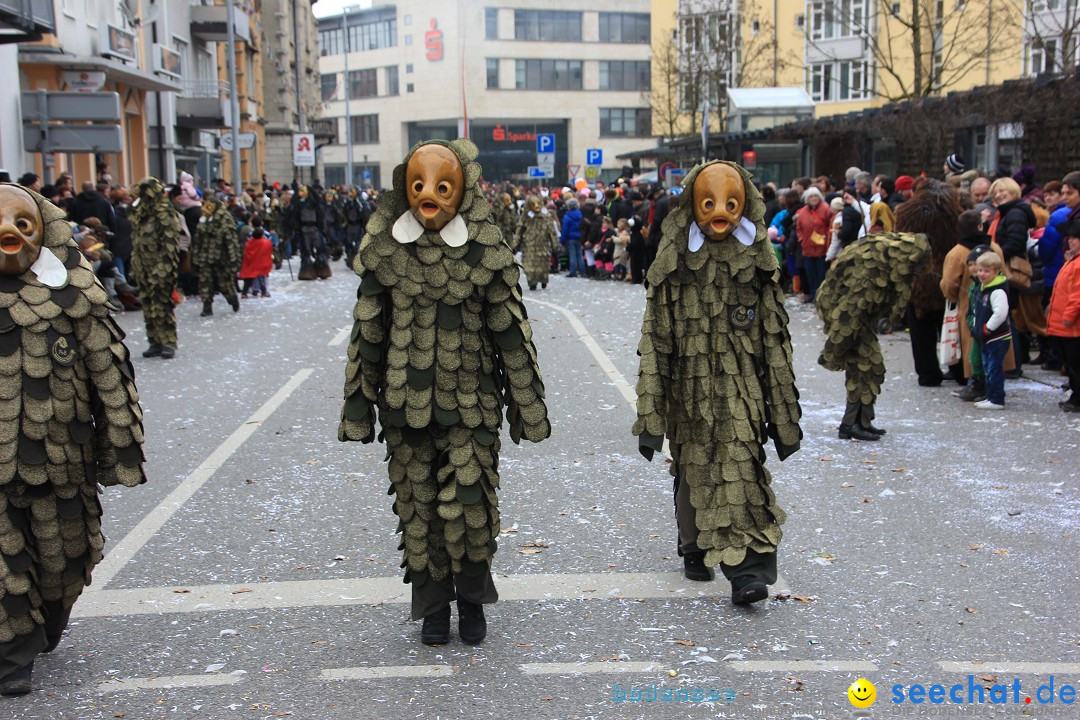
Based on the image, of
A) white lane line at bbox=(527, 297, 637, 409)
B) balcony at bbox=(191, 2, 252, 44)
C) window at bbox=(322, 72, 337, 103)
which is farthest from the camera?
window at bbox=(322, 72, 337, 103)

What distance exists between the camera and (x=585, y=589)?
575 centimetres

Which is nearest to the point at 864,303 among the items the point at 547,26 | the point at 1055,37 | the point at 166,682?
the point at 166,682

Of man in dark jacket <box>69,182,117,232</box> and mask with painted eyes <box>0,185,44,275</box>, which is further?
man in dark jacket <box>69,182,117,232</box>

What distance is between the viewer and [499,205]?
29.7 metres

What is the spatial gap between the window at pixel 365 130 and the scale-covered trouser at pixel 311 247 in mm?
70329

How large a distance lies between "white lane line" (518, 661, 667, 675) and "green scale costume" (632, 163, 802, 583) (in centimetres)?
82

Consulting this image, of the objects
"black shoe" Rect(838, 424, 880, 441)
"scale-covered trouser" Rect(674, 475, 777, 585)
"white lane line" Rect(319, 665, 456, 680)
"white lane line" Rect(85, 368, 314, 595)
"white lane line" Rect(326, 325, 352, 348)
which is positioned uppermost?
"scale-covered trouser" Rect(674, 475, 777, 585)

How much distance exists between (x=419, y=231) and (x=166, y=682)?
2.05 m

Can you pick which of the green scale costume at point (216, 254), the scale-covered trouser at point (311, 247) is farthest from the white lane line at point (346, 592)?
the scale-covered trouser at point (311, 247)

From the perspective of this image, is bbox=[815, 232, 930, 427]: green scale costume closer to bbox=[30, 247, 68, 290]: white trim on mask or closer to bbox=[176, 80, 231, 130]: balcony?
bbox=[30, 247, 68, 290]: white trim on mask

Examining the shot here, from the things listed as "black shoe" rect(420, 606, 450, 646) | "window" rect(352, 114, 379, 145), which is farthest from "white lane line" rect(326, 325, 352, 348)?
"window" rect(352, 114, 379, 145)

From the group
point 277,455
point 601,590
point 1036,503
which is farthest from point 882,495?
point 277,455

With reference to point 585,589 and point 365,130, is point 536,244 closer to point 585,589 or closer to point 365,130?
point 585,589

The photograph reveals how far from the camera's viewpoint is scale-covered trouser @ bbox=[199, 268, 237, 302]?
18.5 metres
